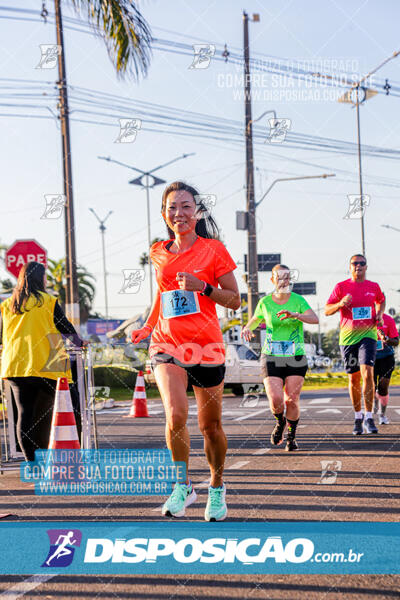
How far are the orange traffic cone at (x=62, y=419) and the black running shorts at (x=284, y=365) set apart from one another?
2.44 meters

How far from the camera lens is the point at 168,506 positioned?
466 cm

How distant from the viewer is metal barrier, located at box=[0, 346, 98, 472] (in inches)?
283

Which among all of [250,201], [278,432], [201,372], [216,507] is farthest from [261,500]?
[250,201]

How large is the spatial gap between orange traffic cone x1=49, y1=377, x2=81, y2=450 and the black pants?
3.8 inches

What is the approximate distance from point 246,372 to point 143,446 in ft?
35.5

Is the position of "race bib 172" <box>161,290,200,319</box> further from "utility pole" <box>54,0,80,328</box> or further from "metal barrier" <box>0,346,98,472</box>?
"utility pole" <box>54,0,80,328</box>

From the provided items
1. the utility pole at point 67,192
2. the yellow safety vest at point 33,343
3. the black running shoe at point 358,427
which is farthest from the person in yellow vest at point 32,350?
the utility pole at point 67,192

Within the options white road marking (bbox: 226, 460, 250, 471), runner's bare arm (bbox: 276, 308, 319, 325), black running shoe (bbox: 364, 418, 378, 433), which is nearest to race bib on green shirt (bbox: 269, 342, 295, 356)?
runner's bare arm (bbox: 276, 308, 319, 325)

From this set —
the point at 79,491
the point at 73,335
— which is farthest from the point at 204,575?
the point at 73,335

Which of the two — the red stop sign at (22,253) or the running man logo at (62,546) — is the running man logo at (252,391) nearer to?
the red stop sign at (22,253)

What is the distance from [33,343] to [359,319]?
171 inches

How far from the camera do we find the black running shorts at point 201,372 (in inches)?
181

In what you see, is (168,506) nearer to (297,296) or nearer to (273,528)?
(273,528)

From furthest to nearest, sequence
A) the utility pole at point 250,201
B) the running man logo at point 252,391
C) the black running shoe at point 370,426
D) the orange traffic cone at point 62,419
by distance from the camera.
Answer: the utility pole at point 250,201 < the running man logo at point 252,391 < the black running shoe at point 370,426 < the orange traffic cone at point 62,419
